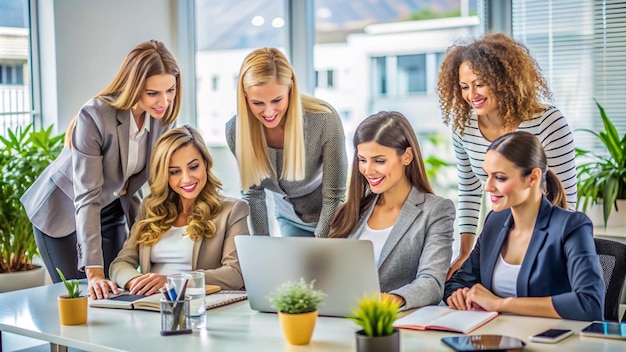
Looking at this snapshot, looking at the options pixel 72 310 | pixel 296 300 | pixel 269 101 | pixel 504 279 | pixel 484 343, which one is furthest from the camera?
pixel 269 101

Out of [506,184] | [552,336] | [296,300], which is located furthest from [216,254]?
[552,336]

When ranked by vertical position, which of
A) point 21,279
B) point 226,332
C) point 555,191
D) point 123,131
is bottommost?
point 21,279

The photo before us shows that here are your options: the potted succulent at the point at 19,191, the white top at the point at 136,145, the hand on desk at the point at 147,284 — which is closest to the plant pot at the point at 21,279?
the potted succulent at the point at 19,191

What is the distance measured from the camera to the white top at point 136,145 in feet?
9.67

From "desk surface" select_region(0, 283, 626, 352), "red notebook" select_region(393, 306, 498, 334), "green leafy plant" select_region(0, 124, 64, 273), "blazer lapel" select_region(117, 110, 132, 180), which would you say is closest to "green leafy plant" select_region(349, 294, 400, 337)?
"desk surface" select_region(0, 283, 626, 352)

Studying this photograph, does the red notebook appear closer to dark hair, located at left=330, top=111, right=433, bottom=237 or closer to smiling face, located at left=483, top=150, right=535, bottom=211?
smiling face, located at left=483, top=150, right=535, bottom=211

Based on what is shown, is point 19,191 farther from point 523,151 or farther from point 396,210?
point 523,151

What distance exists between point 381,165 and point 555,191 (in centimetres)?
52

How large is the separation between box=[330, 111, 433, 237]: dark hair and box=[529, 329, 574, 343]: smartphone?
2.44ft

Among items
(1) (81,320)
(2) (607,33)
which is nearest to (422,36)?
(2) (607,33)

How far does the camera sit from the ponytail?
2.32m

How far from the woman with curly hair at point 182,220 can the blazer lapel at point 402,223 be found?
0.50 metres

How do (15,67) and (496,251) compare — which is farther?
(15,67)

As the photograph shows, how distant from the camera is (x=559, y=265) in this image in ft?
7.10
